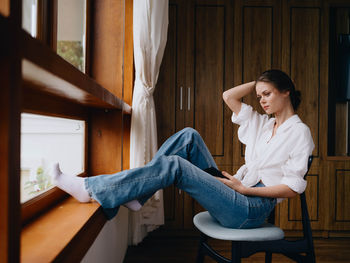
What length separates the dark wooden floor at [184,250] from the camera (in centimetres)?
204

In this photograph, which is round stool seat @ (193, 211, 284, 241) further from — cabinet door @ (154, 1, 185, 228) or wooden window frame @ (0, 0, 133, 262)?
cabinet door @ (154, 1, 185, 228)

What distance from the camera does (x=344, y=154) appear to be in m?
2.79

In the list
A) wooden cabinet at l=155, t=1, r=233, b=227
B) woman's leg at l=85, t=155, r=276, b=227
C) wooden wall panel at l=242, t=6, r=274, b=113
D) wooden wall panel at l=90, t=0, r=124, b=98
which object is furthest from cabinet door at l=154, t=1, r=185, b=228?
woman's leg at l=85, t=155, r=276, b=227

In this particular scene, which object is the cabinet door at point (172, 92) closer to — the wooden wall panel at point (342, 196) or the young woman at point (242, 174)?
the young woman at point (242, 174)

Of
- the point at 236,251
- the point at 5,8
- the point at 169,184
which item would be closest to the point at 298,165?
the point at 236,251

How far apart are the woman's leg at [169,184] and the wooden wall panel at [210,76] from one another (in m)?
1.28

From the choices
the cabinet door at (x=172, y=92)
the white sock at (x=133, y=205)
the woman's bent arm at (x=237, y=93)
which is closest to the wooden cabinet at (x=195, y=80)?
the cabinet door at (x=172, y=92)

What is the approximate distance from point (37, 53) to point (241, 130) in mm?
1373

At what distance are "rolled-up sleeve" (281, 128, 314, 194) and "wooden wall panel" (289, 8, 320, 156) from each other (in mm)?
1389

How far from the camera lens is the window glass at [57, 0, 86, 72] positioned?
1.28 meters

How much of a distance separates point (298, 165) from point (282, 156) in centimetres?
9

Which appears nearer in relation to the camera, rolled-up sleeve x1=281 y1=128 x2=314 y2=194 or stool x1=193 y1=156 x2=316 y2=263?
stool x1=193 y1=156 x2=316 y2=263

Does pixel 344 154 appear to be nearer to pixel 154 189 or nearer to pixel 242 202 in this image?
pixel 242 202

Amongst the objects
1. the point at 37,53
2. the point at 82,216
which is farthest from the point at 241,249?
the point at 37,53
